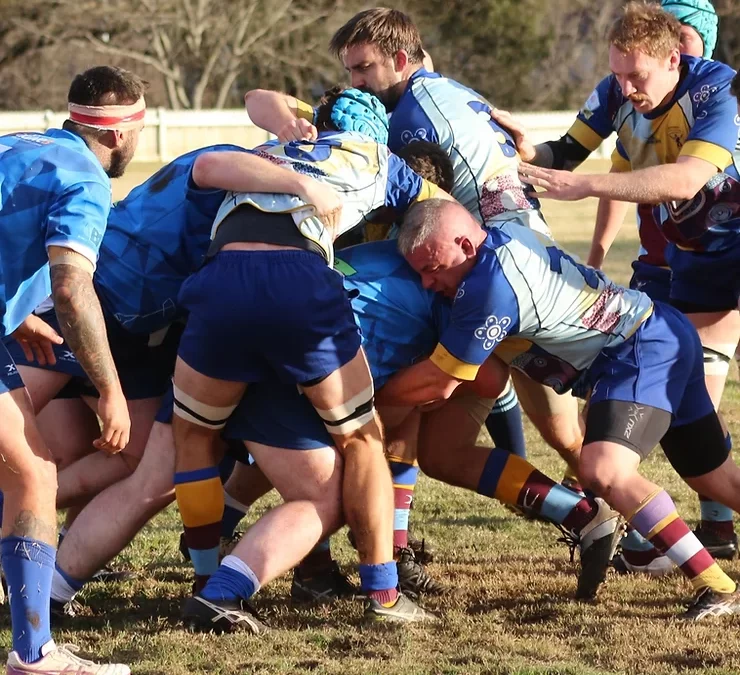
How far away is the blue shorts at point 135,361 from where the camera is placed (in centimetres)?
449

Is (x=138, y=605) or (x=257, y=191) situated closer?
(x=257, y=191)

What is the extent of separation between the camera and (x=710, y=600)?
4.08 meters

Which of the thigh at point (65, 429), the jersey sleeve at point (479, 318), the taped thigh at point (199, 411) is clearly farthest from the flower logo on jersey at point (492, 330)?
the thigh at point (65, 429)

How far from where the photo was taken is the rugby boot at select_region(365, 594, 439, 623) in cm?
405

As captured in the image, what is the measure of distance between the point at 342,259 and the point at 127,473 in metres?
1.10

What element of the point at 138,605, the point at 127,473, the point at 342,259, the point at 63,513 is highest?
the point at 342,259

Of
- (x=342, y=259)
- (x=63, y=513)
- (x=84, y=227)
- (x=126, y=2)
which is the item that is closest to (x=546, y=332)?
(x=342, y=259)

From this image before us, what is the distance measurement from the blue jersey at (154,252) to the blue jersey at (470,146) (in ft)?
2.82

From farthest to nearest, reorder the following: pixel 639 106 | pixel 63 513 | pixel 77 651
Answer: pixel 63 513 < pixel 639 106 < pixel 77 651

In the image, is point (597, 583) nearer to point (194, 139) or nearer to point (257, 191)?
point (257, 191)

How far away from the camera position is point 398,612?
4.08 m

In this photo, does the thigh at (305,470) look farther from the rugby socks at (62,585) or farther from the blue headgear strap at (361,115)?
the blue headgear strap at (361,115)

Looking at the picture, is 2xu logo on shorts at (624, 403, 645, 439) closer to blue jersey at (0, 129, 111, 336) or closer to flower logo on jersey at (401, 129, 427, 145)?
flower logo on jersey at (401, 129, 427, 145)

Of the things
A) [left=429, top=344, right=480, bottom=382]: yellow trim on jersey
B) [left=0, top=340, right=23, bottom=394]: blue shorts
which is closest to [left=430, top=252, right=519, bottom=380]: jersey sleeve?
[left=429, top=344, right=480, bottom=382]: yellow trim on jersey
